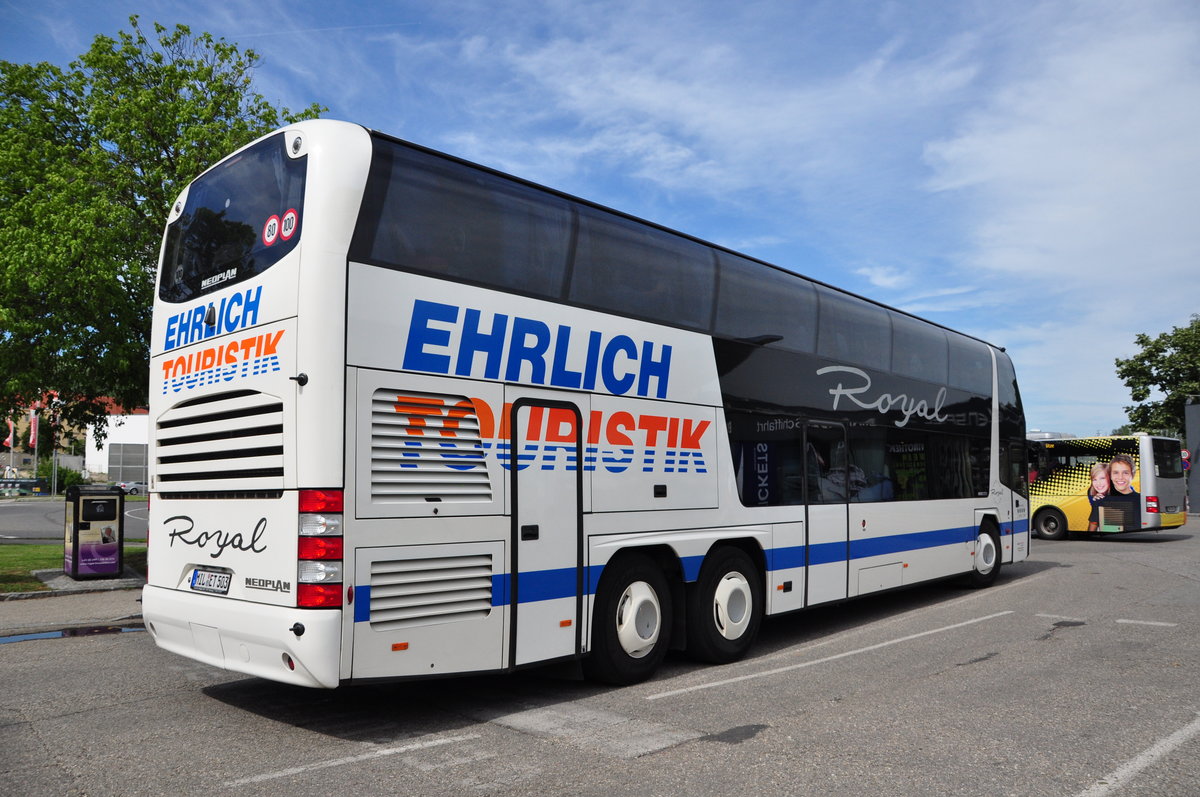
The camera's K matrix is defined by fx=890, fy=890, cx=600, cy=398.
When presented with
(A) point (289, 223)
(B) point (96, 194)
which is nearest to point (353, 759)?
(A) point (289, 223)

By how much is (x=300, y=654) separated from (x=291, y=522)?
0.76 m

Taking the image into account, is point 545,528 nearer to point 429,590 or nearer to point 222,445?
point 429,590

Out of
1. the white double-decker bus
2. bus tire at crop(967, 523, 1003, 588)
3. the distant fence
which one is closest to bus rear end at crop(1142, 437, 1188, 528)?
bus tire at crop(967, 523, 1003, 588)

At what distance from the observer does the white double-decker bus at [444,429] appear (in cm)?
534

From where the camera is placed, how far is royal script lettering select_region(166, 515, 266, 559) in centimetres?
552

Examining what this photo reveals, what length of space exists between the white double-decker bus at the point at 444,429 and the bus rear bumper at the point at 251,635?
0.06 ft

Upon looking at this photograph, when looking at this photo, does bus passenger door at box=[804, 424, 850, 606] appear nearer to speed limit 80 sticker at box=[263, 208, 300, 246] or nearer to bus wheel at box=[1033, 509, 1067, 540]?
speed limit 80 sticker at box=[263, 208, 300, 246]

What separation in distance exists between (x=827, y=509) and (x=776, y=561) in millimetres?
1166

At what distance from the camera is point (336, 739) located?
17.9 feet

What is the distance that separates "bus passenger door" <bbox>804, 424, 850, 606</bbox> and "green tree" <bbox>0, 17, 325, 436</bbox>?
1133cm

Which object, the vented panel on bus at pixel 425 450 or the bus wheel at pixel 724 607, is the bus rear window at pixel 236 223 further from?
the bus wheel at pixel 724 607

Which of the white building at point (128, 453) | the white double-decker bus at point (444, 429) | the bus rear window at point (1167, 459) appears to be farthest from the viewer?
the white building at point (128, 453)

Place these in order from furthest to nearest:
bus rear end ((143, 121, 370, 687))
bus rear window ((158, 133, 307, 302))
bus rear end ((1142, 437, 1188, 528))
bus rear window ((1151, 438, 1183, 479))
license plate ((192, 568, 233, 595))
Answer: bus rear window ((1151, 438, 1183, 479)) < bus rear end ((1142, 437, 1188, 528)) < license plate ((192, 568, 233, 595)) < bus rear window ((158, 133, 307, 302)) < bus rear end ((143, 121, 370, 687))

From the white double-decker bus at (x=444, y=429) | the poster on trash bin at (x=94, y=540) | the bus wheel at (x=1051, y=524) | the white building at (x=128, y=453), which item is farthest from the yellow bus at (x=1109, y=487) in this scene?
the white building at (x=128, y=453)
